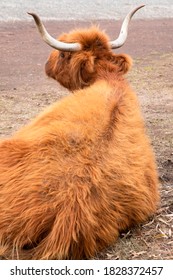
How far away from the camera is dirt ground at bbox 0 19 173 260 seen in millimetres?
4727

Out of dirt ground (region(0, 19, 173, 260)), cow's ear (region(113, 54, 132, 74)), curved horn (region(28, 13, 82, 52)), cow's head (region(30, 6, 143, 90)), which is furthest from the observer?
cow's ear (region(113, 54, 132, 74))

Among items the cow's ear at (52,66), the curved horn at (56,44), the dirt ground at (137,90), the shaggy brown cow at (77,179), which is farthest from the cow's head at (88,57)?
the dirt ground at (137,90)

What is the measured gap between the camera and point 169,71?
13.0 metres

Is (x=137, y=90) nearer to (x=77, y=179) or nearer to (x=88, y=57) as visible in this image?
(x=88, y=57)

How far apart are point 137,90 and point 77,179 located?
7067 millimetres

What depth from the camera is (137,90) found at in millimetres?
11094

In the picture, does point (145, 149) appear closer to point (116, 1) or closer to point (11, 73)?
point (11, 73)

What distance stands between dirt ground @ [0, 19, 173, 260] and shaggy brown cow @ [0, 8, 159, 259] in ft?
0.59

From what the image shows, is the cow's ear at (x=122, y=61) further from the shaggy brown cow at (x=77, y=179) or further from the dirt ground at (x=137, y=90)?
the dirt ground at (x=137, y=90)

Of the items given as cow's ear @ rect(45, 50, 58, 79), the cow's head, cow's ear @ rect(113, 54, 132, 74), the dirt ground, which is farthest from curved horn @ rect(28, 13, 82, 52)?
the dirt ground

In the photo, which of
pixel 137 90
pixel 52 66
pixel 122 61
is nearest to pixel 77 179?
pixel 122 61

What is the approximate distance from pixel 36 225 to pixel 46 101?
6.20 metres

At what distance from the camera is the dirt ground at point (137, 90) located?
15.5ft

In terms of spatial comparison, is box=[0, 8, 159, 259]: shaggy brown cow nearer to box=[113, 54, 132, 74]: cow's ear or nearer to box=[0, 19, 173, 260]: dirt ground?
box=[0, 19, 173, 260]: dirt ground
